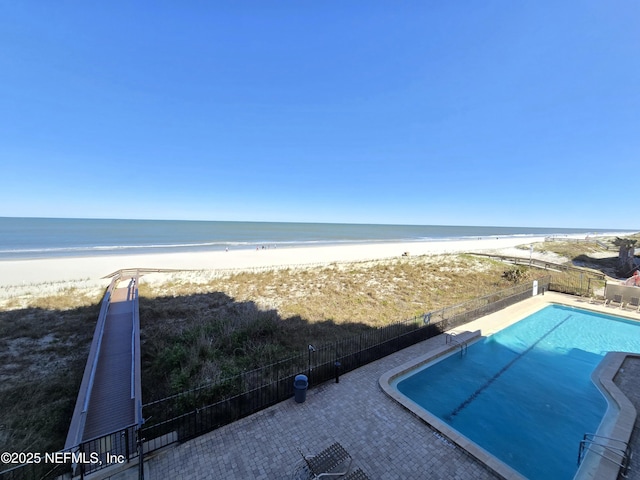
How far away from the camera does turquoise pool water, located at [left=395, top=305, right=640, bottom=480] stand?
286 inches

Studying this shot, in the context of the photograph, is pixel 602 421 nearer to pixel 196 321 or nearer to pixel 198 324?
pixel 198 324

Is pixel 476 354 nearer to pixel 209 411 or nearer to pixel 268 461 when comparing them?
pixel 268 461

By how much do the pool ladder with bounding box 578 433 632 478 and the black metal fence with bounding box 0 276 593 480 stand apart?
5583mm

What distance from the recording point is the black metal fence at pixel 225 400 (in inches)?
235

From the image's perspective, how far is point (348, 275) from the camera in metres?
25.9

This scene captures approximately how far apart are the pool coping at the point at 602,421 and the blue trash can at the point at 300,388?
8.25 feet

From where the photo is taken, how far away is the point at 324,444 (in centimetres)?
646

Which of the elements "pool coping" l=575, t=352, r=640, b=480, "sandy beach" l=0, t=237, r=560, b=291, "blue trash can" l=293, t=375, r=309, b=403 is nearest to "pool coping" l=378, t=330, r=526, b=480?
"pool coping" l=575, t=352, r=640, b=480

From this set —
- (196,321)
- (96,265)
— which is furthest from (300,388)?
(96,265)

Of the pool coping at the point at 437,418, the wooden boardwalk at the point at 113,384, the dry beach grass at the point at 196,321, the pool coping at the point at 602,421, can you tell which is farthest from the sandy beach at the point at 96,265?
the pool coping at the point at 602,421

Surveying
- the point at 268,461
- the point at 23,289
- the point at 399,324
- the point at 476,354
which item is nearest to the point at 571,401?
the point at 476,354

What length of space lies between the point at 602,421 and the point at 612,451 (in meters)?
2.09

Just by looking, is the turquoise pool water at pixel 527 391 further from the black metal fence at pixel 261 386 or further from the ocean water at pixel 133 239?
the ocean water at pixel 133 239

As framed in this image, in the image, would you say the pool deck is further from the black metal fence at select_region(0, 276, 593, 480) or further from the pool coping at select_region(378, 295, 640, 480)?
the black metal fence at select_region(0, 276, 593, 480)
